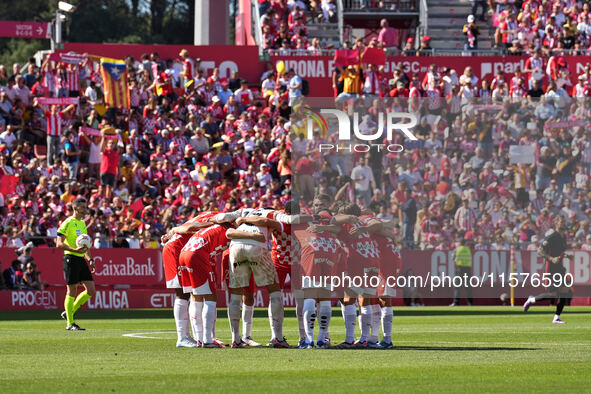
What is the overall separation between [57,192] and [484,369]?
20.5m

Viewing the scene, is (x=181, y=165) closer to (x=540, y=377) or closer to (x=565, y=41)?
(x=565, y=41)

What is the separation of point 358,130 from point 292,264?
63.6 ft

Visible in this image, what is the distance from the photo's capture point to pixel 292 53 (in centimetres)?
4106

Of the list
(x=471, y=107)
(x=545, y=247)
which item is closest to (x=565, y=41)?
(x=471, y=107)

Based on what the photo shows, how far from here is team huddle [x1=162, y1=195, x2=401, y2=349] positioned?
16562 millimetres

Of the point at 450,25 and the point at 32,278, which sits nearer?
the point at 32,278

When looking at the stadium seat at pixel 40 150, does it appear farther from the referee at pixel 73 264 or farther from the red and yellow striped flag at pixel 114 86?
the referee at pixel 73 264

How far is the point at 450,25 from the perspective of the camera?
45.5m

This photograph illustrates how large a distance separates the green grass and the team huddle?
0.58 meters

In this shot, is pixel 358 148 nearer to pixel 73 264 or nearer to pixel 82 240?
pixel 73 264

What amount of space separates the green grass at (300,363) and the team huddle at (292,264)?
1.92 ft

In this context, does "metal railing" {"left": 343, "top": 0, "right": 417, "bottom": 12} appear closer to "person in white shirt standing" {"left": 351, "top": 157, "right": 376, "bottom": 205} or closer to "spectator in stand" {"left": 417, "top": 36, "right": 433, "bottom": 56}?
"spectator in stand" {"left": 417, "top": 36, "right": 433, "bottom": 56}

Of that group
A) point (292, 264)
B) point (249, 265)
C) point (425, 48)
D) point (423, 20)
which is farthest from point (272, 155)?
point (249, 265)

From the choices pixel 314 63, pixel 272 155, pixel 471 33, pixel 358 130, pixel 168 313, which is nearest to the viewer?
pixel 168 313
